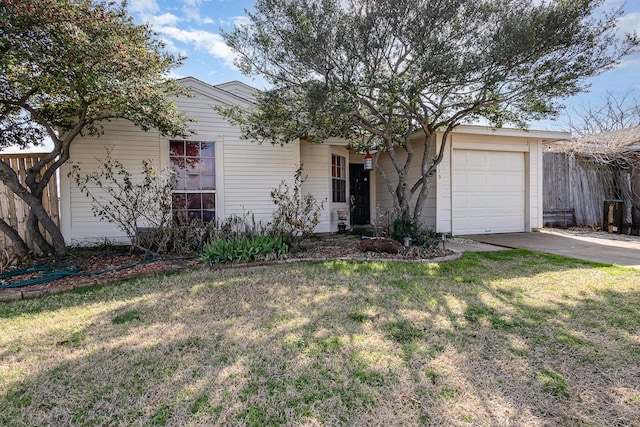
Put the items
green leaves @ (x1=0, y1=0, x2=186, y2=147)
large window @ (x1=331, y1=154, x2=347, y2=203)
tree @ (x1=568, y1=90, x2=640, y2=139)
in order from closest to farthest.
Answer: green leaves @ (x1=0, y1=0, x2=186, y2=147)
large window @ (x1=331, y1=154, x2=347, y2=203)
tree @ (x1=568, y1=90, x2=640, y2=139)

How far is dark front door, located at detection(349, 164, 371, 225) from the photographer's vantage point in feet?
36.0

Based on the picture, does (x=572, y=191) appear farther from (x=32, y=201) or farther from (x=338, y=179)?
(x=32, y=201)

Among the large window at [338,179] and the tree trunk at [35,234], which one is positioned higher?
the large window at [338,179]

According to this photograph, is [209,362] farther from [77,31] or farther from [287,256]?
[77,31]

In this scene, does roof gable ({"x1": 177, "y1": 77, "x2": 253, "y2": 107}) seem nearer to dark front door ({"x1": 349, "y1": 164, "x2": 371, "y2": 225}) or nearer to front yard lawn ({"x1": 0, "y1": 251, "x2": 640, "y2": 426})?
front yard lawn ({"x1": 0, "y1": 251, "x2": 640, "y2": 426})

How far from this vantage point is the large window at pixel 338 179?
30.7ft

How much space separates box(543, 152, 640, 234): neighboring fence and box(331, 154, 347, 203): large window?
20.6 feet

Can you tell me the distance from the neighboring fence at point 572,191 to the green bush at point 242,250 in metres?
9.09

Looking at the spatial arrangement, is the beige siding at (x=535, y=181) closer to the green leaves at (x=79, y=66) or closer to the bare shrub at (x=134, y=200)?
the green leaves at (x=79, y=66)

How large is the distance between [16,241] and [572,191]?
45.9 ft

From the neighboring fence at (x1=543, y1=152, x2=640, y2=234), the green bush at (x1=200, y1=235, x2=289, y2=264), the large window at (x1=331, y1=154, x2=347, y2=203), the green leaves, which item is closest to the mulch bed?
the green bush at (x1=200, y1=235, x2=289, y2=264)

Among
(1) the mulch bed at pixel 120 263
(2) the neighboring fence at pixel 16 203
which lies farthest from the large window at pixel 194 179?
(2) the neighboring fence at pixel 16 203

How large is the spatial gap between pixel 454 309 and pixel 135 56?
570 cm

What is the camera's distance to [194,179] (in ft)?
23.6
